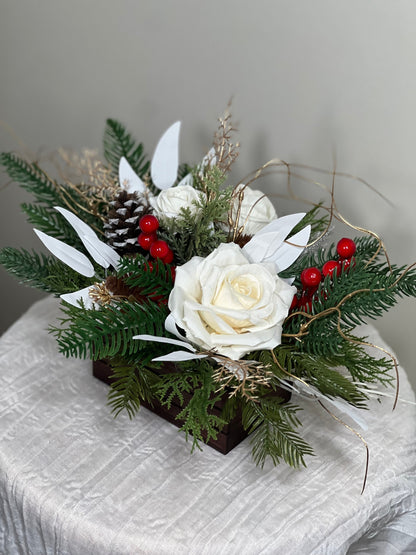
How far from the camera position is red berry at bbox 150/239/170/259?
2.29 ft

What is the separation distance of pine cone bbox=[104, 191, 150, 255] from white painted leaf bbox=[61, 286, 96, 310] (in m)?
0.07

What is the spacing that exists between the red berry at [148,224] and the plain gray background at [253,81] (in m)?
0.41

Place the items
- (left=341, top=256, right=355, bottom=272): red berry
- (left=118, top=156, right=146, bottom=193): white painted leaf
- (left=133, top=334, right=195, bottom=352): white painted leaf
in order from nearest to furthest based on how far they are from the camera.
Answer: (left=133, top=334, right=195, bottom=352): white painted leaf → (left=341, top=256, right=355, bottom=272): red berry → (left=118, top=156, right=146, bottom=193): white painted leaf

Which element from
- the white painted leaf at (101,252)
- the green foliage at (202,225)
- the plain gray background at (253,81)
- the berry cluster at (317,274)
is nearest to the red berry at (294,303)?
the berry cluster at (317,274)

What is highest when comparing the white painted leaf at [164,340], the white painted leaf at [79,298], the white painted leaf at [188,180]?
the white painted leaf at [188,180]

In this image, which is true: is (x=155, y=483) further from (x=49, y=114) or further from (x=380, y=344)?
(x=49, y=114)

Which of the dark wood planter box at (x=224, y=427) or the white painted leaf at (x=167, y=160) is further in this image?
the white painted leaf at (x=167, y=160)

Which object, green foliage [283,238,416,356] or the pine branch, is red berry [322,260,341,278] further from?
the pine branch

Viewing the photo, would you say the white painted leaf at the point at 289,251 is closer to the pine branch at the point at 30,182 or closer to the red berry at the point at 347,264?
the red berry at the point at 347,264

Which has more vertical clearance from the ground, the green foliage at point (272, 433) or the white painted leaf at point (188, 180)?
the white painted leaf at point (188, 180)

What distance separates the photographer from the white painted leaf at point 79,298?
693 mm

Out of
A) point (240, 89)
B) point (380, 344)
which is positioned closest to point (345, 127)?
point (240, 89)

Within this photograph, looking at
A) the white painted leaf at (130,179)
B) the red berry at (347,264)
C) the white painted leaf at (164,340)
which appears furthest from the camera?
the white painted leaf at (130,179)

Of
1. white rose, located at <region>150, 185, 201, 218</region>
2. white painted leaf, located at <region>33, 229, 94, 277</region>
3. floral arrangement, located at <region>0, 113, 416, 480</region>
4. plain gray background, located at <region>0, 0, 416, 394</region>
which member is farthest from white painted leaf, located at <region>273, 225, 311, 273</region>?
plain gray background, located at <region>0, 0, 416, 394</region>
